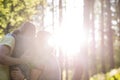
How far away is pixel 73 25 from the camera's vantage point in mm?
31625

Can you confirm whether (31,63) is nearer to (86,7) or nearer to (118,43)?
(86,7)

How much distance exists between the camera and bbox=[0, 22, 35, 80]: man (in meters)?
3.70

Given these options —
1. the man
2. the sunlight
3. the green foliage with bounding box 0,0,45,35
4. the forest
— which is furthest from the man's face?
the sunlight

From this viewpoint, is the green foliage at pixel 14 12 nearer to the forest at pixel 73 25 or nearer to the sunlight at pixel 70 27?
the forest at pixel 73 25

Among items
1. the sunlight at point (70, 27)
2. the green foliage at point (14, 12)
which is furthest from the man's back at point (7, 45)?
the sunlight at point (70, 27)

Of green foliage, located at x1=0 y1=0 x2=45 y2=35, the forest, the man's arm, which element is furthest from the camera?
green foliage, located at x1=0 y1=0 x2=45 y2=35

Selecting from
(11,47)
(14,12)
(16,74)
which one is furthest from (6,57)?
(14,12)

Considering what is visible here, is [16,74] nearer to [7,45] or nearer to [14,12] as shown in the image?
[7,45]

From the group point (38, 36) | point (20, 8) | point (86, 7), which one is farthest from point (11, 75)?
point (20, 8)

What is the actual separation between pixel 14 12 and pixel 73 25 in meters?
11.9

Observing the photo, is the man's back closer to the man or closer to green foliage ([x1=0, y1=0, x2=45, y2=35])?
the man

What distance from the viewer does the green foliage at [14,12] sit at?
62.3ft

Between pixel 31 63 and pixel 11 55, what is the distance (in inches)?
16.5

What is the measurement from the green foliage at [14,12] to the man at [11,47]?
560 inches
